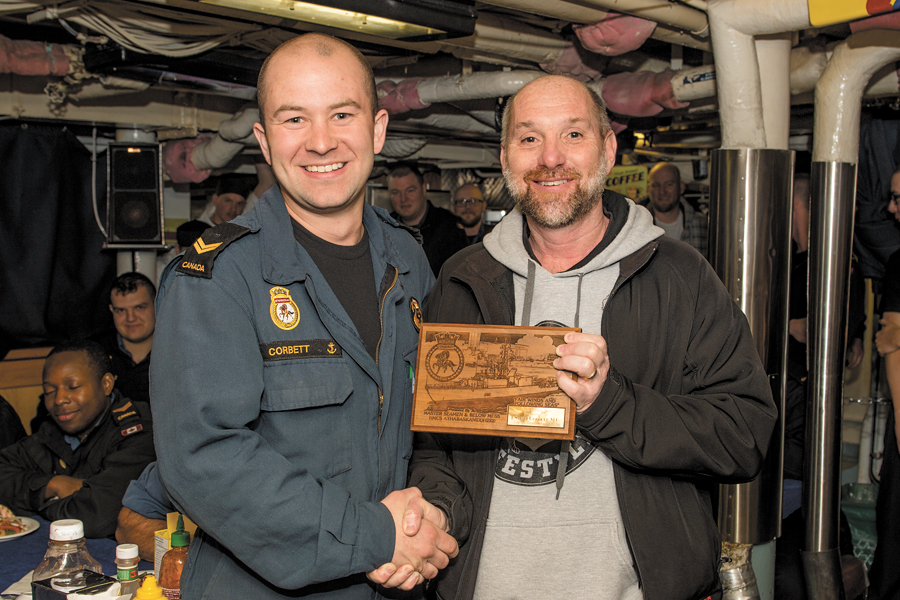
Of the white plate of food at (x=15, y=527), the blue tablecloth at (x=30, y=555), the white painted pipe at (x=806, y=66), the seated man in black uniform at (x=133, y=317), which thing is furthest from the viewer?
the seated man in black uniform at (x=133, y=317)

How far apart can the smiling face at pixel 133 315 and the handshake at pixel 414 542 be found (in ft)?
11.8

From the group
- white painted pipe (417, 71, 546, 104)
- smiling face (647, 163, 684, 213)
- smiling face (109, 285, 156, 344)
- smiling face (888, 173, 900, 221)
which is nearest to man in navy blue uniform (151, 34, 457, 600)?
white painted pipe (417, 71, 546, 104)

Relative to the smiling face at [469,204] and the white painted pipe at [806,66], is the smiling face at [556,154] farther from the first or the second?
the smiling face at [469,204]

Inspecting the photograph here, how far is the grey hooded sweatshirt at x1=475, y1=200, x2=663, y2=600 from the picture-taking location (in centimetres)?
160

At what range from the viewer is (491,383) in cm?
150

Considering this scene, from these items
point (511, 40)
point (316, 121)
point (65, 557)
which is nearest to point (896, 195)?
point (511, 40)

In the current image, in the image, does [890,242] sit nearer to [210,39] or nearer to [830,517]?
[830,517]

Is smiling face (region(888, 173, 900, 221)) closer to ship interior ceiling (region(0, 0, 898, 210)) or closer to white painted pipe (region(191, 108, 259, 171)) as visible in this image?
ship interior ceiling (region(0, 0, 898, 210))

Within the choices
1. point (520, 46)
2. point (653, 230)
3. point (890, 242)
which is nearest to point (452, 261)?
point (653, 230)

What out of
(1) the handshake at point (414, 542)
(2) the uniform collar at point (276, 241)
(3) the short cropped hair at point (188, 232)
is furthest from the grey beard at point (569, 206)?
(3) the short cropped hair at point (188, 232)

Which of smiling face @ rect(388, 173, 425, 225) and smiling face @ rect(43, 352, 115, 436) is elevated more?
smiling face @ rect(388, 173, 425, 225)

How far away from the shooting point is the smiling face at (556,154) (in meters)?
1.76

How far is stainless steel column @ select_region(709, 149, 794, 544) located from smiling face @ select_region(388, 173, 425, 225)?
3397 millimetres

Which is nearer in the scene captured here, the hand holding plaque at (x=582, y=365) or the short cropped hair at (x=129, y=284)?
the hand holding plaque at (x=582, y=365)
